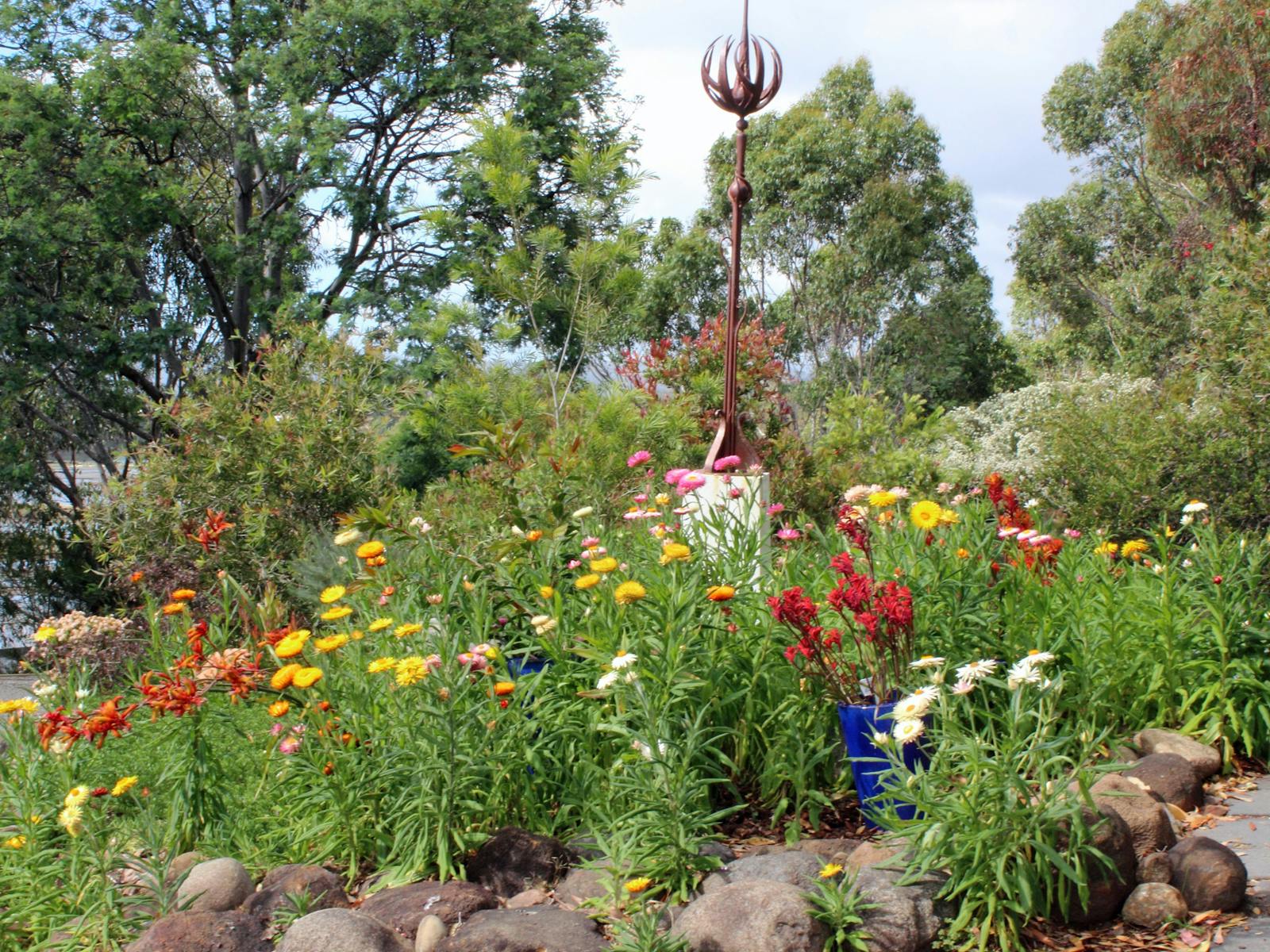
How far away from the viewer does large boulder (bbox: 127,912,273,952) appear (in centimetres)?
255

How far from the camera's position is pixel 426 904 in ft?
8.91

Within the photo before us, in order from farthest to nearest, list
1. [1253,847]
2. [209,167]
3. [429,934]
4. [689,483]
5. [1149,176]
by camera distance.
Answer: [1149,176]
[209,167]
[689,483]
[1253,847]
[429,934]

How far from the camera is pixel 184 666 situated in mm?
3262

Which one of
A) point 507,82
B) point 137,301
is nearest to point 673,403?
point 507,82

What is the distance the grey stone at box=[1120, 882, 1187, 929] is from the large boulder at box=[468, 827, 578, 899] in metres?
1.44

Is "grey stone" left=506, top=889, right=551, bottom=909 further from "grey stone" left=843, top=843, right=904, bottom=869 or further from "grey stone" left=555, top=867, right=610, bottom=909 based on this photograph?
"grey stone" left=843, top=843, right=904, bottom=869

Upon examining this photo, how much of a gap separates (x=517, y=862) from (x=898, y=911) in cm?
104

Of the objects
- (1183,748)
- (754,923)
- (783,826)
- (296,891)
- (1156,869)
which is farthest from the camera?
(1183,748)

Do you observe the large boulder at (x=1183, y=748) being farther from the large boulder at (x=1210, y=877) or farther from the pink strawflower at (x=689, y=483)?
the pink strawflower at (x=689, y=483)

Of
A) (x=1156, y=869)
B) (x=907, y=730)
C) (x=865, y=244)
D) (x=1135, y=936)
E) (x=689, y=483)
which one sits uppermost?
(x=865, y=244)

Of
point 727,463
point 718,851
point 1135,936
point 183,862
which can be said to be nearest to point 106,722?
point 183,862

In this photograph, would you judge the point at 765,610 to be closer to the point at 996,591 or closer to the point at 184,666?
the point at 996,591

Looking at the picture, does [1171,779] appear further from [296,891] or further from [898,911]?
[296,891]

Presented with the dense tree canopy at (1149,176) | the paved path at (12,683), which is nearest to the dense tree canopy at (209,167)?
the paved path at (12,683)
